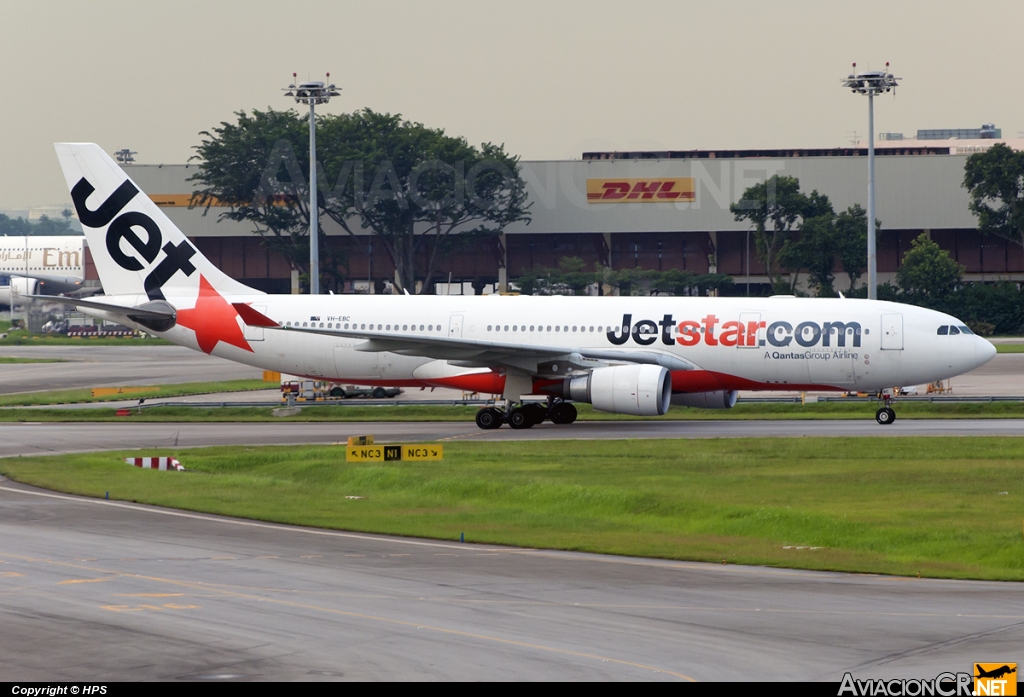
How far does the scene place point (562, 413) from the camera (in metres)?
42.4

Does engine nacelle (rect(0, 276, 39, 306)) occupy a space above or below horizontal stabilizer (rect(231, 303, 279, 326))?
above

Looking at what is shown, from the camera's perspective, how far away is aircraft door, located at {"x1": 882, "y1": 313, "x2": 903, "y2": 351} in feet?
131

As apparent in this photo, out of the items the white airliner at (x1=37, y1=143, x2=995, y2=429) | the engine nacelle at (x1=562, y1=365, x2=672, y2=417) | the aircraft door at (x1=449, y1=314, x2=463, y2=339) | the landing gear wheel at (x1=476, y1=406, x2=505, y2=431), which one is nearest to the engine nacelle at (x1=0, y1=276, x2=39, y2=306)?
the white airliner at (x1=37, y1=143, x2=995, y2=429)

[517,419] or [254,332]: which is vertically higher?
[254,332]

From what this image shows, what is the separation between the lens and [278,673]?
1309 cm

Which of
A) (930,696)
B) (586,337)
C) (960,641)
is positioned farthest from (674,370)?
(930,696)

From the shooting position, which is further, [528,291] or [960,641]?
[528,291]

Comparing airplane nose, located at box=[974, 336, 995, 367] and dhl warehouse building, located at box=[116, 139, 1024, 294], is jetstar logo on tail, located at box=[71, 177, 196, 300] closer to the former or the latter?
airplane nose, located at box=[974, 336, 995, 367]

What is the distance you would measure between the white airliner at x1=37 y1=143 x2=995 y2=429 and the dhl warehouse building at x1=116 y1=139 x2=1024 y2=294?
2653 inches

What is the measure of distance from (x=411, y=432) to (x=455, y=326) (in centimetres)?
406

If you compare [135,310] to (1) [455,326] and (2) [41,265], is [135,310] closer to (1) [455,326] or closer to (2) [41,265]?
(1) [455,326]

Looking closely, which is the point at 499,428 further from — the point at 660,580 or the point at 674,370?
the point at 660,580

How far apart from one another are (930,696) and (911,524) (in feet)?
38.2

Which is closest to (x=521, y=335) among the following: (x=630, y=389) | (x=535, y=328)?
(x=535, y=328)
